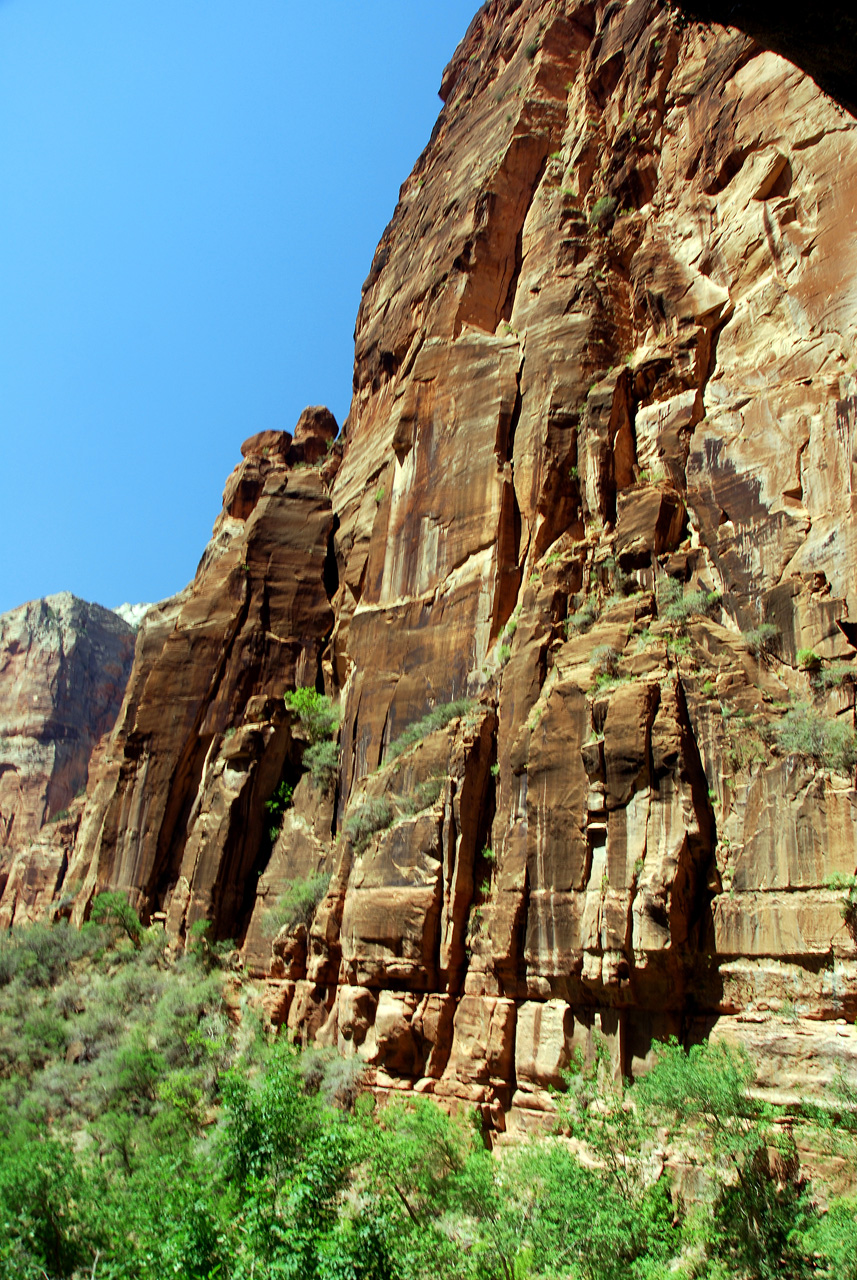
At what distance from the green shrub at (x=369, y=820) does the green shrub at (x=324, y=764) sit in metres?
5.80

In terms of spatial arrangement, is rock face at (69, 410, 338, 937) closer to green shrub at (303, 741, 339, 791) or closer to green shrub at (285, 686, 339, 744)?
green shrub at (285, 686, 339, 744)

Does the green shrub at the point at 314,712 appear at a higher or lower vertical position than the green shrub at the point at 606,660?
higher

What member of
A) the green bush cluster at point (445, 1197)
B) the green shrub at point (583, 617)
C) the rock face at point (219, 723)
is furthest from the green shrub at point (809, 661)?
the rock face at point (219, 723)

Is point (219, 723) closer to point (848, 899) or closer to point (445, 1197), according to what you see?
point (445, 1197)

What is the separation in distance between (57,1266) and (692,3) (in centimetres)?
2270

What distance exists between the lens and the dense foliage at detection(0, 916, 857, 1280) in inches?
539

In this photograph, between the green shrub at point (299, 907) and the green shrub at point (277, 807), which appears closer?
the green shrub at point (299, 907)

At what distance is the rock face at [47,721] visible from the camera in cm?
5741

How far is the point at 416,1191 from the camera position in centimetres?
1630

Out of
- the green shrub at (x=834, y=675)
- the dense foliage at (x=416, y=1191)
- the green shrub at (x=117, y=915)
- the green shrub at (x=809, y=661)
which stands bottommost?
the dense foliage at (x=416, y=1191)

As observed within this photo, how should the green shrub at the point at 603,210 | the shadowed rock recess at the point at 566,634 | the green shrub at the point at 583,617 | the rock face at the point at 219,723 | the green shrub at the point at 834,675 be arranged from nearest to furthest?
the green shrub at the point at 834,675 → the shadowed rock recess at the point at 566,634 → the green shrub at the point at 583,617 → the green shrub at the point at 603,210 → the rock face at the point at 219,723

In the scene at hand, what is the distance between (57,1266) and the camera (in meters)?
18.0

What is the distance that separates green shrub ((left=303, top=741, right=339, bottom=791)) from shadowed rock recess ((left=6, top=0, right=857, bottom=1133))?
0.68 ft

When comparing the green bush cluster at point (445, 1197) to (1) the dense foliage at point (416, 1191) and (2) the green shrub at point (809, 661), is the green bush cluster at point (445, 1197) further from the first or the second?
(2) the green shrub at point (809, 661)
